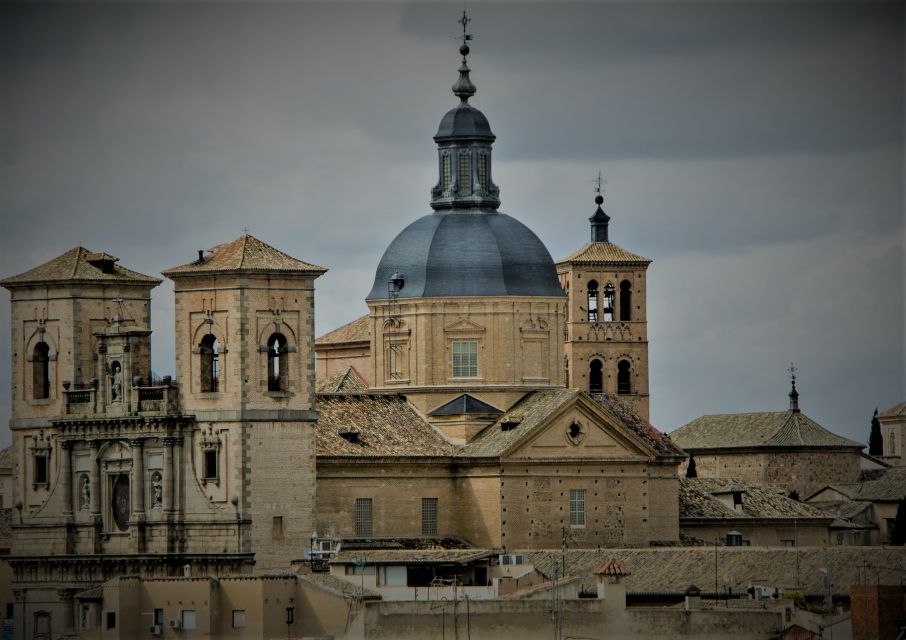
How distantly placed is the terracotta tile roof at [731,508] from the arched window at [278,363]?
18763 mm

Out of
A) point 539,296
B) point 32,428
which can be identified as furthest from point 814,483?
point 32,428

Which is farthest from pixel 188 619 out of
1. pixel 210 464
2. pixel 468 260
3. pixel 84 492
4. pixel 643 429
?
pixel 643 429

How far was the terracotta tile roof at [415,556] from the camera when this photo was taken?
95125mm

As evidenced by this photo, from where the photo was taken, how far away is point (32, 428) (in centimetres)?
10356

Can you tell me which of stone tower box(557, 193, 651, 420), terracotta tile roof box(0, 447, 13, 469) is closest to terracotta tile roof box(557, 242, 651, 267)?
stone tower box(557, 193, 651, 420)

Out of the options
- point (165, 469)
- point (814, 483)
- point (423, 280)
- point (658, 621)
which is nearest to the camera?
point (658, 621)

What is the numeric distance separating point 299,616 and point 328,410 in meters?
13.3

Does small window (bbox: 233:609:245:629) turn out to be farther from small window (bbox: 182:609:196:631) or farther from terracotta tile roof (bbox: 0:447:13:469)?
terracotta tile roof (bbox: 0:447:13:469)

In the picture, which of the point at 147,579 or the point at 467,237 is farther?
the point at 467,237

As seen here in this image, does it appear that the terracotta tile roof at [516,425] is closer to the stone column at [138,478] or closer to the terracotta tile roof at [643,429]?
the terracotta tile roof at [643,429]

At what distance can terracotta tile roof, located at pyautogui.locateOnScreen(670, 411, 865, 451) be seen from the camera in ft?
489

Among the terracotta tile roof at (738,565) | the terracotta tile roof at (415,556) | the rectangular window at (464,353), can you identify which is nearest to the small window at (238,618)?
the terracotta tile roof at (415,556)

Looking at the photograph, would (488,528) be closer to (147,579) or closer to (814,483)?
(147,579)

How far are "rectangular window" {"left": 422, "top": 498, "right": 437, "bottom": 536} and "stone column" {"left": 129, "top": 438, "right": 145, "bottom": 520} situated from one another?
9.71 metres
